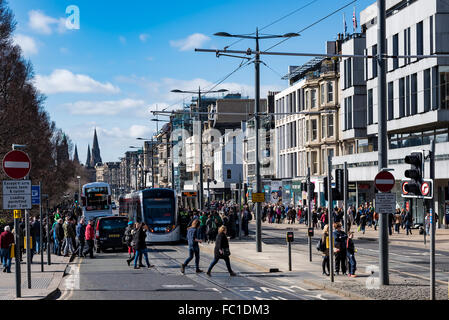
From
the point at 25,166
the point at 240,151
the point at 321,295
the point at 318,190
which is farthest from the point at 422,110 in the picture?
the point at 240,151

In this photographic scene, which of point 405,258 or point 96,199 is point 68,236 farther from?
point 96,199

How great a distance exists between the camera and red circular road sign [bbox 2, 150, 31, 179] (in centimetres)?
1552

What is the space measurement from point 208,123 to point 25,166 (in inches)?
4287

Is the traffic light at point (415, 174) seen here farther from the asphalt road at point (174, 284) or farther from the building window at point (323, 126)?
the building window at point (323, 126)

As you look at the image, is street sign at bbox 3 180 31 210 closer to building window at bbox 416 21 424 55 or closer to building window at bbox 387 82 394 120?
building window at bbox 416 21 424 55

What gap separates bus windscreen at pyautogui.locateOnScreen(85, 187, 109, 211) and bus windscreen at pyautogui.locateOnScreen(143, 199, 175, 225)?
22.4 meters

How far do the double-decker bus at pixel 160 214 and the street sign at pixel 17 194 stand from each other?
21744 millimetres

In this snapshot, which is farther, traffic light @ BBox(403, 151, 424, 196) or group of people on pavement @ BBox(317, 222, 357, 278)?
group of people on pavement @ BBox(317, 222, 357, 278)

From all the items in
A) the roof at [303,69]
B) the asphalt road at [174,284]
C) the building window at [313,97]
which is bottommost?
the asphalt road at [174,284]

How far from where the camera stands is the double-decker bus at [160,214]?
37750 mm

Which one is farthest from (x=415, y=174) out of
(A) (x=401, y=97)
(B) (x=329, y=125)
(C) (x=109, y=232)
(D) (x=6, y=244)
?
(B) (x=329, y=125)

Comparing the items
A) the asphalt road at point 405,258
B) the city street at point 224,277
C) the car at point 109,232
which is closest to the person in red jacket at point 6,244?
the city street at point 224,277

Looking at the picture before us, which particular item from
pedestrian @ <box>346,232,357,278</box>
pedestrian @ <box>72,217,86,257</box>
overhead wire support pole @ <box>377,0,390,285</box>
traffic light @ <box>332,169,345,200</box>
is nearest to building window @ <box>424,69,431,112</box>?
pedestrian @ <box>72,217,86,257</box>
